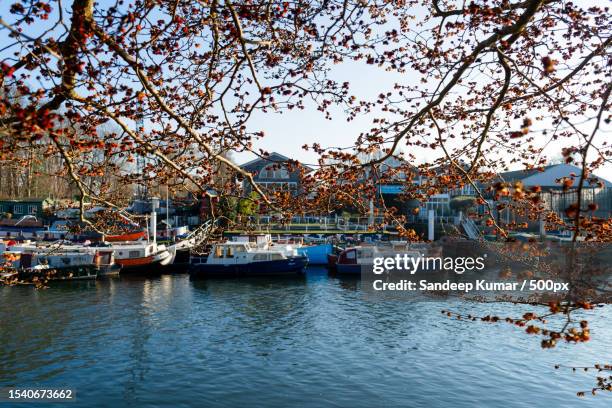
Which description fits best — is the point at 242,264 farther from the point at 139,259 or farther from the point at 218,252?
the point at 139,259

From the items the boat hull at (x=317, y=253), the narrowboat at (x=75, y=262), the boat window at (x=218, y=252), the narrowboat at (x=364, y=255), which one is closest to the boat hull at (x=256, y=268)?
the boat window at (x=218, y=252)

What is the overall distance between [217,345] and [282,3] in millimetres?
13770

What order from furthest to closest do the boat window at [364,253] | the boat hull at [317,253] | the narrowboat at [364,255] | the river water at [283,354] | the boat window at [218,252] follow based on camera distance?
the boat hull at [317,253], the boat window at [364,253], the boat window at [218,252], the narrowboat at [364,255], the river water at [283,354]

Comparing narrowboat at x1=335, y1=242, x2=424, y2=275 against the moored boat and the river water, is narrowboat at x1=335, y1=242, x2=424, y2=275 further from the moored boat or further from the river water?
the moored boat

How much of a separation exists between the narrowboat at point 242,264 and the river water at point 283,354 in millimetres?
9458

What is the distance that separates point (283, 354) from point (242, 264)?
19.6 meters

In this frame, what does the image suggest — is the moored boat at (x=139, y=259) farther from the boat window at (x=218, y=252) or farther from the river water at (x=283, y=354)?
the river water at (x=283, y=354)

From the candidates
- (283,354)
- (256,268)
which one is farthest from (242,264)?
(283,354)

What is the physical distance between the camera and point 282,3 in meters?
7.65

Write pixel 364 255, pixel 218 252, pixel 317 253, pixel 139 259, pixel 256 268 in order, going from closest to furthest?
pixel 256 268, pixel 218 252, pixel 139 259, pixel 364 255, pixel 317 253

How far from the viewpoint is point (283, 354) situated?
17688mm

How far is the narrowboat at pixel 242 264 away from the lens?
120 feet

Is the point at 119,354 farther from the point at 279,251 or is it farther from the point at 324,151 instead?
the point at 279,251

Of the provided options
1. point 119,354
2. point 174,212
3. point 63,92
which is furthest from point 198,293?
point 174,212
